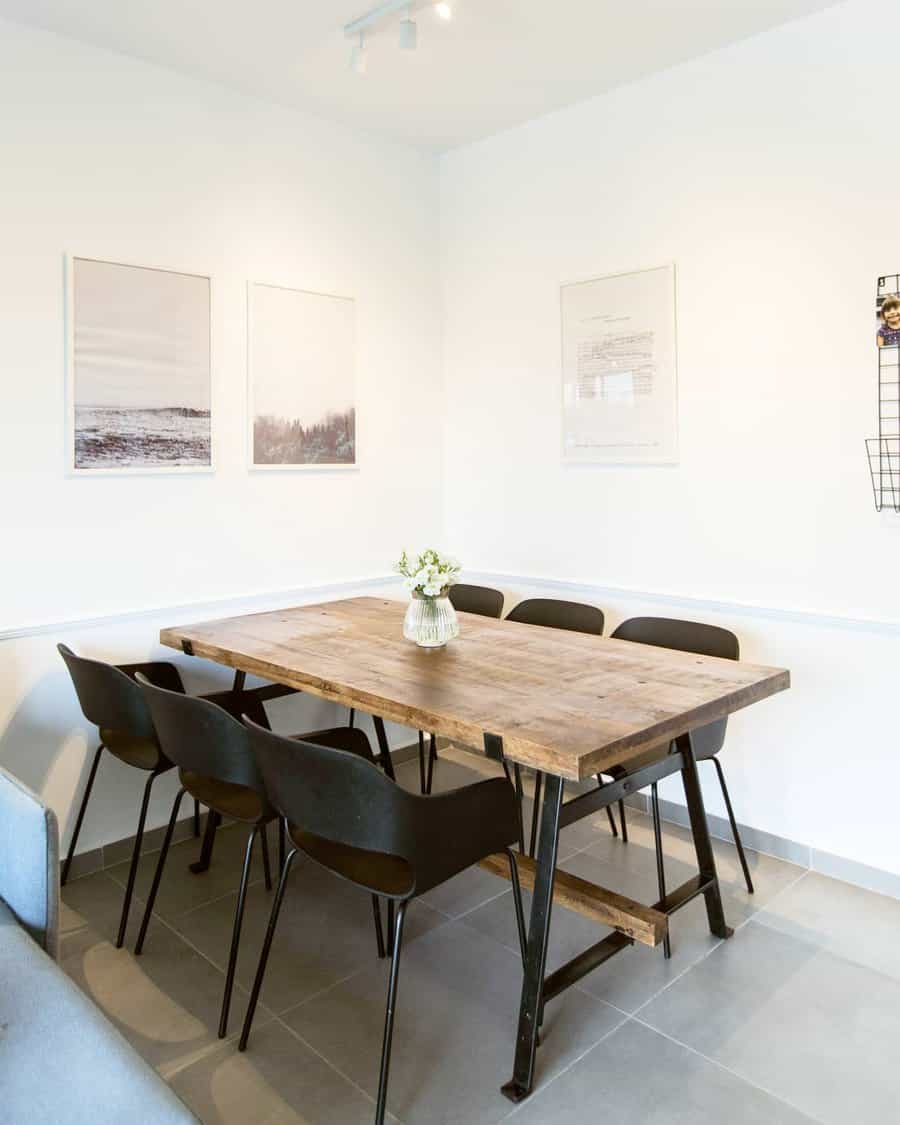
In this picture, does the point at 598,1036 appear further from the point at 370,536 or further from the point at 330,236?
the point at 330,236

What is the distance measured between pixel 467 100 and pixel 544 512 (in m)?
1.77

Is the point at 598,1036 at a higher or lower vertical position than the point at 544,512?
lower

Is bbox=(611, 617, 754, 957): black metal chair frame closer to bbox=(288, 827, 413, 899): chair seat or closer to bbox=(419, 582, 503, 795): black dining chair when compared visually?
bbox=(419, 582, 503, 795): black dining chair

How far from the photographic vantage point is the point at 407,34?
2.87 meters

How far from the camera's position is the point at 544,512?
400 cm

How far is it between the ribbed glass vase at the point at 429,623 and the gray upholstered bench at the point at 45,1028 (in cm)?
128

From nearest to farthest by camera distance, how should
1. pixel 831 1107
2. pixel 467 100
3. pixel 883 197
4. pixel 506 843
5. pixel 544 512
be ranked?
pixel 831 1107
pixel 506 843
pixel 883 197
pixel 467 100
pixel 544 512

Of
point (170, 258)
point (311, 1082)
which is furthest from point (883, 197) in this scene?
point (311, 1082)

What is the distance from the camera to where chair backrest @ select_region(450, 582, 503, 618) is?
3.80 m

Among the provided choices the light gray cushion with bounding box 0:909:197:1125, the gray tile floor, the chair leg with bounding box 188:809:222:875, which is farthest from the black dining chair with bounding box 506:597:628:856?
the light gray cushion with bounding box 0:909:197:1125

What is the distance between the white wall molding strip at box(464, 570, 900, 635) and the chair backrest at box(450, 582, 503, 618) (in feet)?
0.81

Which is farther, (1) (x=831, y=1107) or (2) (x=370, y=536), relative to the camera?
(2) (x=370, y=536)

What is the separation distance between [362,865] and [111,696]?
1.02 m

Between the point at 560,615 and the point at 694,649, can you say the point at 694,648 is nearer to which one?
the point at 694,649
